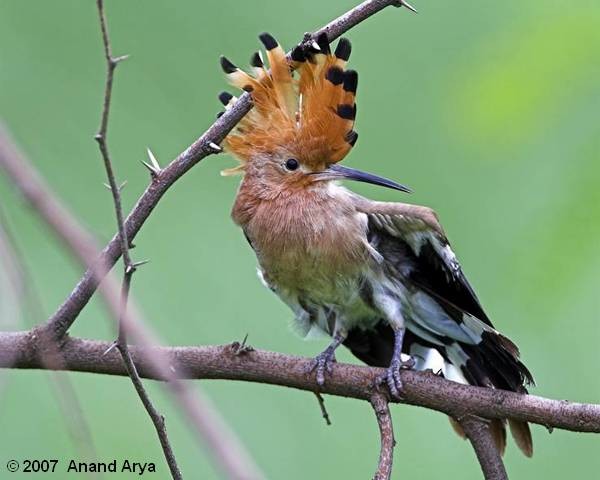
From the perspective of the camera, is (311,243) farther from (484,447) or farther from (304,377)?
(484,447)

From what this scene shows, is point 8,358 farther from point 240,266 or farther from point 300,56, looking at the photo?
point 240,266

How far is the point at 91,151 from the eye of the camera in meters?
4.20

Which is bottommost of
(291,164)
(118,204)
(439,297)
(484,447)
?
(484,447)

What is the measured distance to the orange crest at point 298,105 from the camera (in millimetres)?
2533

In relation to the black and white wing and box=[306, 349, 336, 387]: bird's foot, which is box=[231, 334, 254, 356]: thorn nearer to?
box=[306, 349, 336, 387]: bird's foot

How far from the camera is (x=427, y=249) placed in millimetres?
2773

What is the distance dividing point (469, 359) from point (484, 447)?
57 centimetres

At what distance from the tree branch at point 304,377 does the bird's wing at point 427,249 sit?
405mm

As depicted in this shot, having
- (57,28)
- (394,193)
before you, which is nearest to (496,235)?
(394,193)

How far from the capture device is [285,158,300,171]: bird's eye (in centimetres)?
293

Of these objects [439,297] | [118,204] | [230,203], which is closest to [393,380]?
[439,297]

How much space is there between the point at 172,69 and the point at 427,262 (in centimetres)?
181

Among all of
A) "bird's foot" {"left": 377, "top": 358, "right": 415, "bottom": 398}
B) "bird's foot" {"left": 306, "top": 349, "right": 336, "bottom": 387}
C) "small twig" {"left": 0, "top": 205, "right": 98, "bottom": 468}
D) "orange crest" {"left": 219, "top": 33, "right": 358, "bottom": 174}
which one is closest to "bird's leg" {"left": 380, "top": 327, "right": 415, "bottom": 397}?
"bird's foot" {"left": 377, "top": 358, "right": 415, "bottom": 398}

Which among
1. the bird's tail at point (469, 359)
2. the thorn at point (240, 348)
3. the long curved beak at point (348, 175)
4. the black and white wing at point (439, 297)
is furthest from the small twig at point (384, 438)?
the long curved beak at point (348, 175)
